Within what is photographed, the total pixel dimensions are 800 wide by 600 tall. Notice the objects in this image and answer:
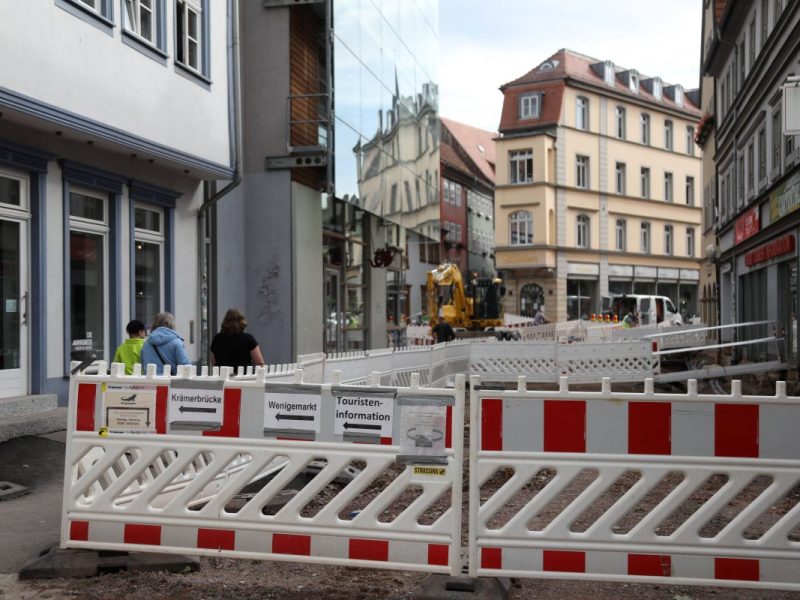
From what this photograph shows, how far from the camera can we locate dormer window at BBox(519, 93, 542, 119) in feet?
194

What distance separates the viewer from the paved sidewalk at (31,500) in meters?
6.43

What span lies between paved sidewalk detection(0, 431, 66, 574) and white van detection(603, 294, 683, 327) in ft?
145

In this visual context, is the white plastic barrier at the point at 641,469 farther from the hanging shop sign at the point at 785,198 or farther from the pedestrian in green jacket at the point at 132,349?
the hanging shop sign at the point at 785,198

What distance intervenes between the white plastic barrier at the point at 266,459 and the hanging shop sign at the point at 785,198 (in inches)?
592

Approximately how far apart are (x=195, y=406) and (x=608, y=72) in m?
61.0

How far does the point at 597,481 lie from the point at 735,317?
25.0 m

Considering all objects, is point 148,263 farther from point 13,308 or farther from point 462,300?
point 462,300

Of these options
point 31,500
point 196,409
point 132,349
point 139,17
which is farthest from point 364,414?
point 139,17

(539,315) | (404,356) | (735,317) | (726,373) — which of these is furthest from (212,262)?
(539,315)

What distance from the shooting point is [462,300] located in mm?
37156

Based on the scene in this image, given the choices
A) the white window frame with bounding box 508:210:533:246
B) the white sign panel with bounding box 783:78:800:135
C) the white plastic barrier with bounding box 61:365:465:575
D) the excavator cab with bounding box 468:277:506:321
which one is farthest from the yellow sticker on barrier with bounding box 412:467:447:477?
the white window frame with bounding box 508:210:533:246

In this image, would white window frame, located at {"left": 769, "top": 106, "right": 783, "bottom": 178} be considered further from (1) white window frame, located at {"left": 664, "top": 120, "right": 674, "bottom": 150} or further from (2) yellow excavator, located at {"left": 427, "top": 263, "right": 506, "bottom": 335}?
(1) white window frame, located at {"left": 664, "top": 120, "right": 674, "bottom": 150}

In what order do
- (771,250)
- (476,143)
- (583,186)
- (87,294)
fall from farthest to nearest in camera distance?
1. (476,143)
2. (583,186)
3. (771,250)
4. (87,294)

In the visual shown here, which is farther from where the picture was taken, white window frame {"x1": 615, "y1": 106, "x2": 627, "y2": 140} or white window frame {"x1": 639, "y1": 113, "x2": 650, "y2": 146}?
white window frame {"x1": 639, "y1": 113, "x2": 650, "y2": 146}
